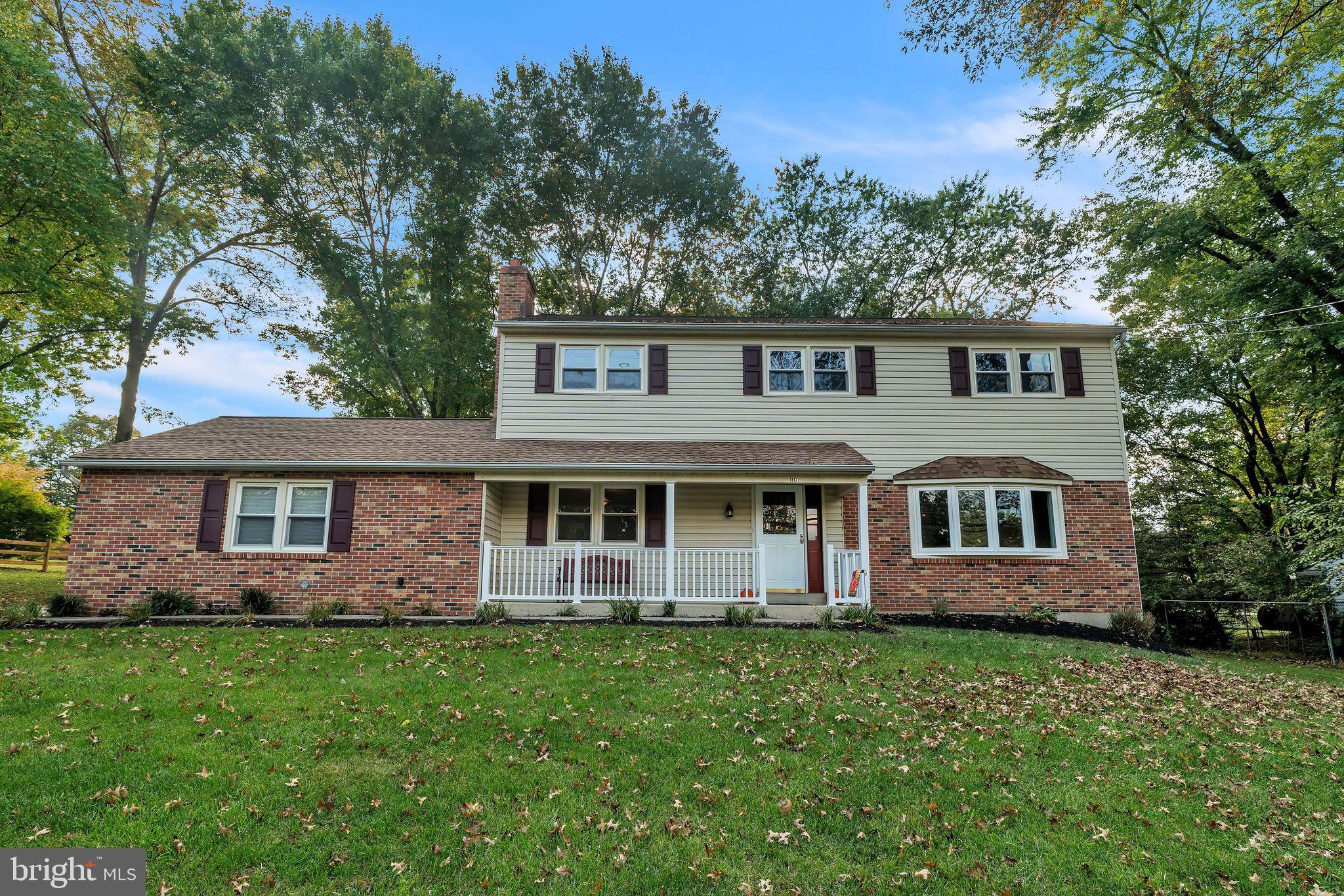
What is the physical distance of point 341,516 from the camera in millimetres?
11930

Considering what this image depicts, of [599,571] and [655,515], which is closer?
[599,571]

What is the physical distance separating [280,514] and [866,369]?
11565mm

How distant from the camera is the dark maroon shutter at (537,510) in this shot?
1323 cm

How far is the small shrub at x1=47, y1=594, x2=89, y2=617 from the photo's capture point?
35.7 ft

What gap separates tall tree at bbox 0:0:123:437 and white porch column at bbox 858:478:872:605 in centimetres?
1866

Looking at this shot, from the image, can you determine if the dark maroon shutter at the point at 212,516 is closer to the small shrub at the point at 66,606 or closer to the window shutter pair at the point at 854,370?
the small shrub at the point at 66,606

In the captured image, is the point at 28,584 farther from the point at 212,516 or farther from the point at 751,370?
the point at 751,370

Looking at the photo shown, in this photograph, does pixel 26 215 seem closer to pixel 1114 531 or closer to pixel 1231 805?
pixel 1231 805

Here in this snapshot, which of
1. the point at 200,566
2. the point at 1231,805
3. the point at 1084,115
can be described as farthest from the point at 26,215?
the point at 1084,115

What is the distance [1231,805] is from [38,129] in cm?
2321

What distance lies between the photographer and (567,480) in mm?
12383

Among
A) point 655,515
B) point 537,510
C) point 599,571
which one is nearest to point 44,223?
point 537,510

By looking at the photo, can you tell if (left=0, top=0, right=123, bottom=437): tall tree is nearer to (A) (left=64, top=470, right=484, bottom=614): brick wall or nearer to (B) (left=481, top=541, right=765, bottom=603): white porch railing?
(A) (left=64, top=470, right=484, bottom=614): brick wall

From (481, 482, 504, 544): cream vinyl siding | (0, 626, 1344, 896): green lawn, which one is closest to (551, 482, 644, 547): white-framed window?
(481, 482, 504, 544): cream vinyl siding
